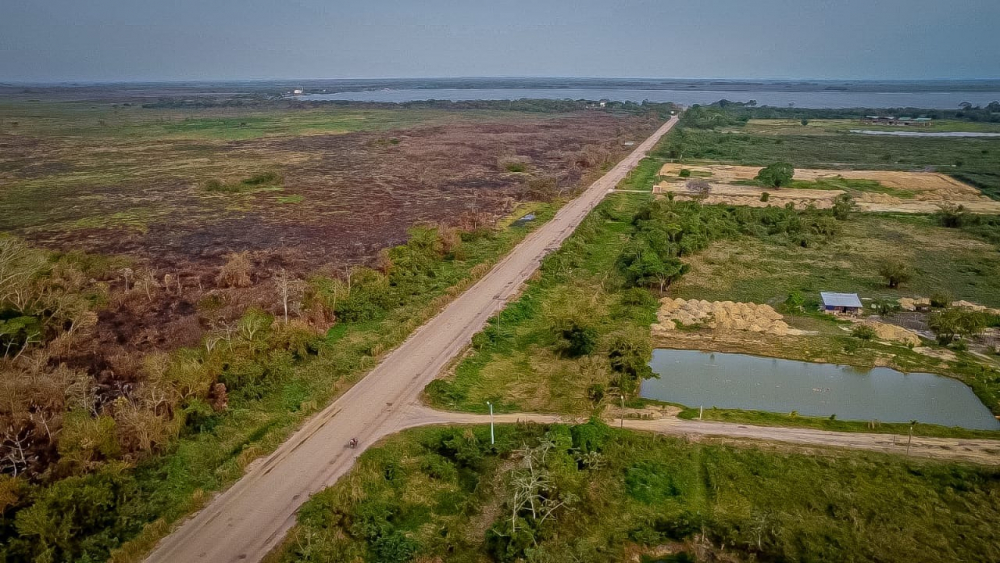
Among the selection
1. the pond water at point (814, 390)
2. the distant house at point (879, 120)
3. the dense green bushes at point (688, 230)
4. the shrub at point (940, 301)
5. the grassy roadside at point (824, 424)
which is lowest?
the pond water at point (814, 390)

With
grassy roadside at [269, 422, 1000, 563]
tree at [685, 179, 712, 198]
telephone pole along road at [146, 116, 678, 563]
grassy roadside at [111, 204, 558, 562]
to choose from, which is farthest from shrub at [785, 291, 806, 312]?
tree at [685, 179, 712, 198]

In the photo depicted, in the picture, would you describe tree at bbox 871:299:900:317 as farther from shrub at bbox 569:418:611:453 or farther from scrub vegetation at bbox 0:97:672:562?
scrub vegetation at bbox 0:97:672:562

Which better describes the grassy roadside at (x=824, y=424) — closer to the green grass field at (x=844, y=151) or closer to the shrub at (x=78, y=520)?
the shrub at (x=78, y=520)

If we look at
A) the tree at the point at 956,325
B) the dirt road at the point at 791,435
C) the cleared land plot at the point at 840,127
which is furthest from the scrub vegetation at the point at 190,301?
the cleared land plot at the point at 840,127

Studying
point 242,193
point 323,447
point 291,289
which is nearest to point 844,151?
point 242,193

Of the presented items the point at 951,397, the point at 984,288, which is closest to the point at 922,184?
the point at 984,288

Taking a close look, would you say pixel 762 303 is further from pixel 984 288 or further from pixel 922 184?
pixel 922 184
